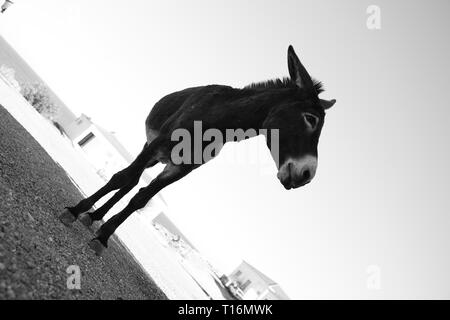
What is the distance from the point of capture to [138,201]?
14.9 ft

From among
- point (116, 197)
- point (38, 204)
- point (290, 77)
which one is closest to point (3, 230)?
point (38, 204)

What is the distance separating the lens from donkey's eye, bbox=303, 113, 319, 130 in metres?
4.56

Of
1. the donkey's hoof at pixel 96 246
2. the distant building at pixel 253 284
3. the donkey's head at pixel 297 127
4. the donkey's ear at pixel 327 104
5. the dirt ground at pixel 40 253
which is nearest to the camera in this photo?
the dirt ground at pixel 40 253

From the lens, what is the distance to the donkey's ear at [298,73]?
4.77 m

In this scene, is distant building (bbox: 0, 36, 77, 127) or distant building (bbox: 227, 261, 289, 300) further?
distant building (bbox: 227, 261, 289, 300)

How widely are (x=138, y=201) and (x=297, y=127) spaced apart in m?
2.41

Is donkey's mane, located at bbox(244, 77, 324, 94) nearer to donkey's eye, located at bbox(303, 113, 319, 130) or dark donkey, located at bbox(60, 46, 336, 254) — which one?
dark donkey, located at bbox(60, 46, 336, 254)

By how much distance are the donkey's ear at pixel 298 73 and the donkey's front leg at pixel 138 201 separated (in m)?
2.06

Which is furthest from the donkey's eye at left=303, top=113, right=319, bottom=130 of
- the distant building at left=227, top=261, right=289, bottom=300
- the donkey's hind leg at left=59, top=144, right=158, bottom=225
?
the distant building at left=227, top=261, right=289, bottom=300

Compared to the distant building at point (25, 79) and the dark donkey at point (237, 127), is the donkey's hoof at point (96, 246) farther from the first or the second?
the distant building at point (25, 79)

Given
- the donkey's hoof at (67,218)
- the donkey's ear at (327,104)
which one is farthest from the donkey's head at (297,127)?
the donkey's hoof at (67,218)

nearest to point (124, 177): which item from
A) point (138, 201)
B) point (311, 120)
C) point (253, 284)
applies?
point (138, 201)
